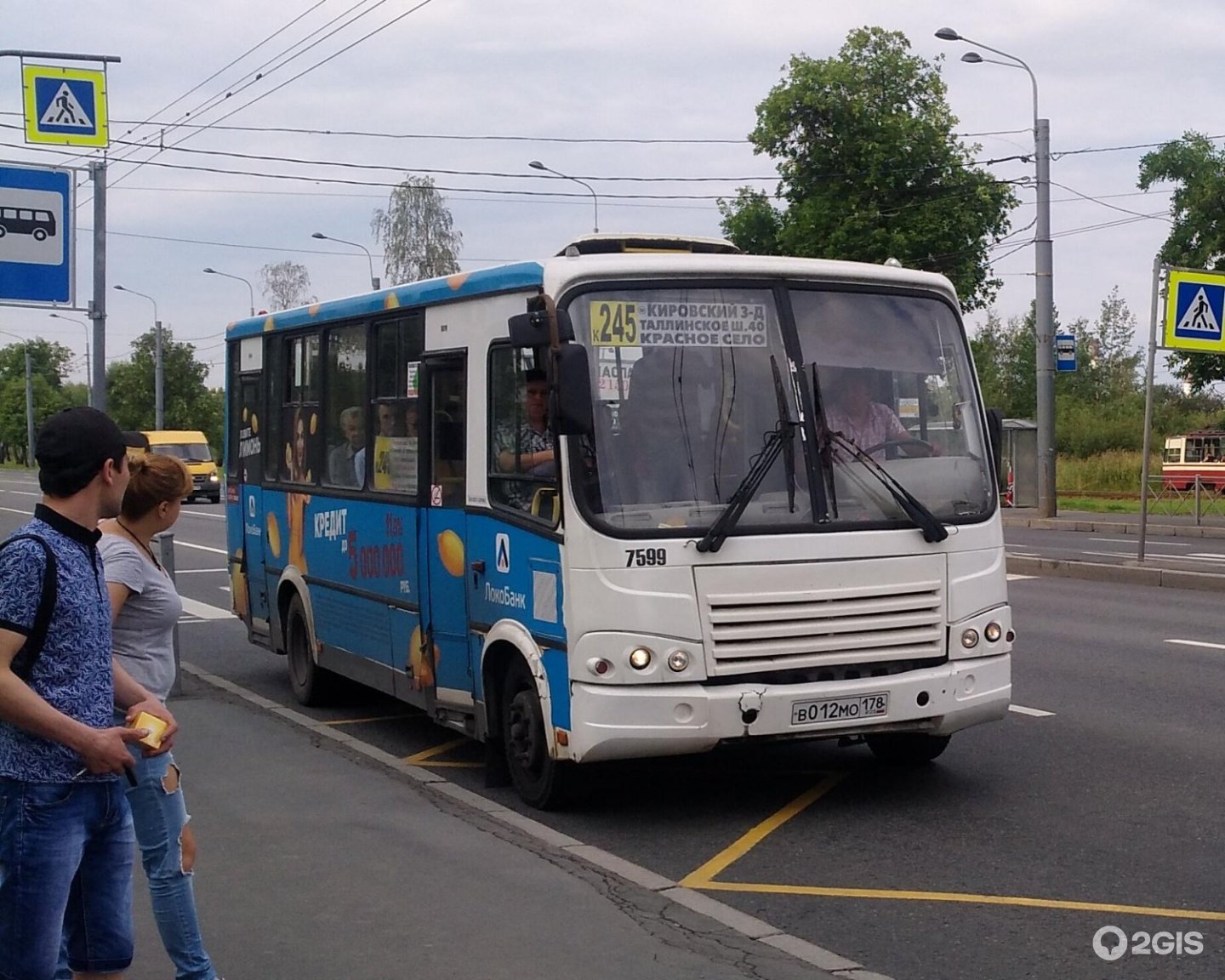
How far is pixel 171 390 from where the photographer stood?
276 ft

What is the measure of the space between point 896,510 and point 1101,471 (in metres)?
43.3

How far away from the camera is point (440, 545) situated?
8828mm

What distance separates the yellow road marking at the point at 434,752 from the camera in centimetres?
921

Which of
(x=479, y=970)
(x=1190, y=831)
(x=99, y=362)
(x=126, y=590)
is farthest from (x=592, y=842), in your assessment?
(x=99, y=362)

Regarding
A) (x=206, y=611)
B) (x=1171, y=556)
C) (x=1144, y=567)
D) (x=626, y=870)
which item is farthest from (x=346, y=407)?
(x=1171, y=556)

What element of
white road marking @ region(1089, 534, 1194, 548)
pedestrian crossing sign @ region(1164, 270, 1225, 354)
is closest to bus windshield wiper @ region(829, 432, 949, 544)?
pedestrian crossing sign @ region(1164, 270, 1225, 354)

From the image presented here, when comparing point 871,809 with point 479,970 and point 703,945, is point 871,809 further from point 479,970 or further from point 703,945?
point 479,970

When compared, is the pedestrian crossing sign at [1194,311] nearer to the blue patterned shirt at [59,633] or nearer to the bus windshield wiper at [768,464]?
the bus windshield wiper at [768,464]

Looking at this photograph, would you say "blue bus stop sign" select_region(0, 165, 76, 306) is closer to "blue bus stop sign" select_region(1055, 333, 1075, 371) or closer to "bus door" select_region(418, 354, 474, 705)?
"bus door" select_region(418, 354, 474, 705)

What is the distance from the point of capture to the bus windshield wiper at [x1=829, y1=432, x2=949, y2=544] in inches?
301

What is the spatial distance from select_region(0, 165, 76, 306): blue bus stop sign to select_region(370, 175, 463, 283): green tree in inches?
2583

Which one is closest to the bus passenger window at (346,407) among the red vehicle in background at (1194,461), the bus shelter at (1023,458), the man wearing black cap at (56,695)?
the man wearing black cap at (56,695)

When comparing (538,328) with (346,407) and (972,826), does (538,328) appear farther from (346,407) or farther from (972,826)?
(346,407)

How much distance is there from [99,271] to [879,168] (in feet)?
128
